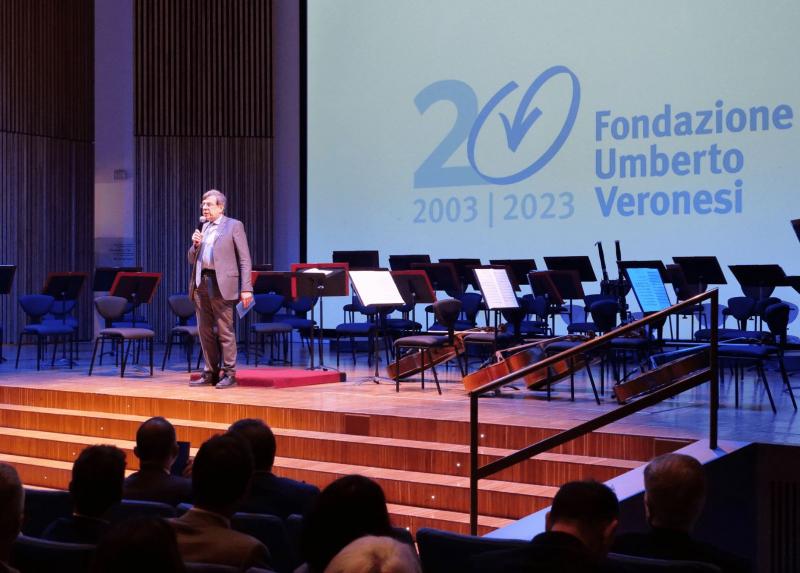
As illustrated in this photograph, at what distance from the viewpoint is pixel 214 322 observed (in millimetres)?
8570

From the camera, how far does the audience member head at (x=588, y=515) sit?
8.52 feet

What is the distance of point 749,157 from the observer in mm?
9797

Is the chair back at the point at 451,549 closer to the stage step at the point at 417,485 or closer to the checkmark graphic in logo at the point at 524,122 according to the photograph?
the stage step at the point at 417,485

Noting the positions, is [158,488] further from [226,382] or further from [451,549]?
[226,382]

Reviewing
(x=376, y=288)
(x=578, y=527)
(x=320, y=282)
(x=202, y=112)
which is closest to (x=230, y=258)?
(x=320, y=282)

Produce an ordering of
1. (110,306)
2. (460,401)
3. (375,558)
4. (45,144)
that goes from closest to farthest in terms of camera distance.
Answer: (375,558) → (460,401) → (110,306) → (45,144)

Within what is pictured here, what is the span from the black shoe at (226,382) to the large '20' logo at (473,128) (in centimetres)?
417

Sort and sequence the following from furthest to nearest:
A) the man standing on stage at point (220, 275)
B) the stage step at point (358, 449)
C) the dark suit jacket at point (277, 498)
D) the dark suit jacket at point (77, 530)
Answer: the man standing on stage at point (220, 275) < the stage step at point (358, 449) < the dark suit jacket at point (277, 498) < the dark suit jacket at point (77, 530)

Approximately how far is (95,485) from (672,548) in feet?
5.65

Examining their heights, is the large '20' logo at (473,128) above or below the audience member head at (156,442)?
above

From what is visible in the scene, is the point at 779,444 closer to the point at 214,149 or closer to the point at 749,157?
the point at 749,157

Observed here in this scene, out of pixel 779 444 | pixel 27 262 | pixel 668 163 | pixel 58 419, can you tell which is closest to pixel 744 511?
pixel 779 444

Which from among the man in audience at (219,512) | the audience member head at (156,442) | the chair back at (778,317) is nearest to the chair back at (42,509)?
the audience member head at (156,442)

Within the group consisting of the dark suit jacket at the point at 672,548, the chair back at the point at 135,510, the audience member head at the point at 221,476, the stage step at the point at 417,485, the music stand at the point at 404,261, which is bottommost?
the stage step at the point at 417,485
